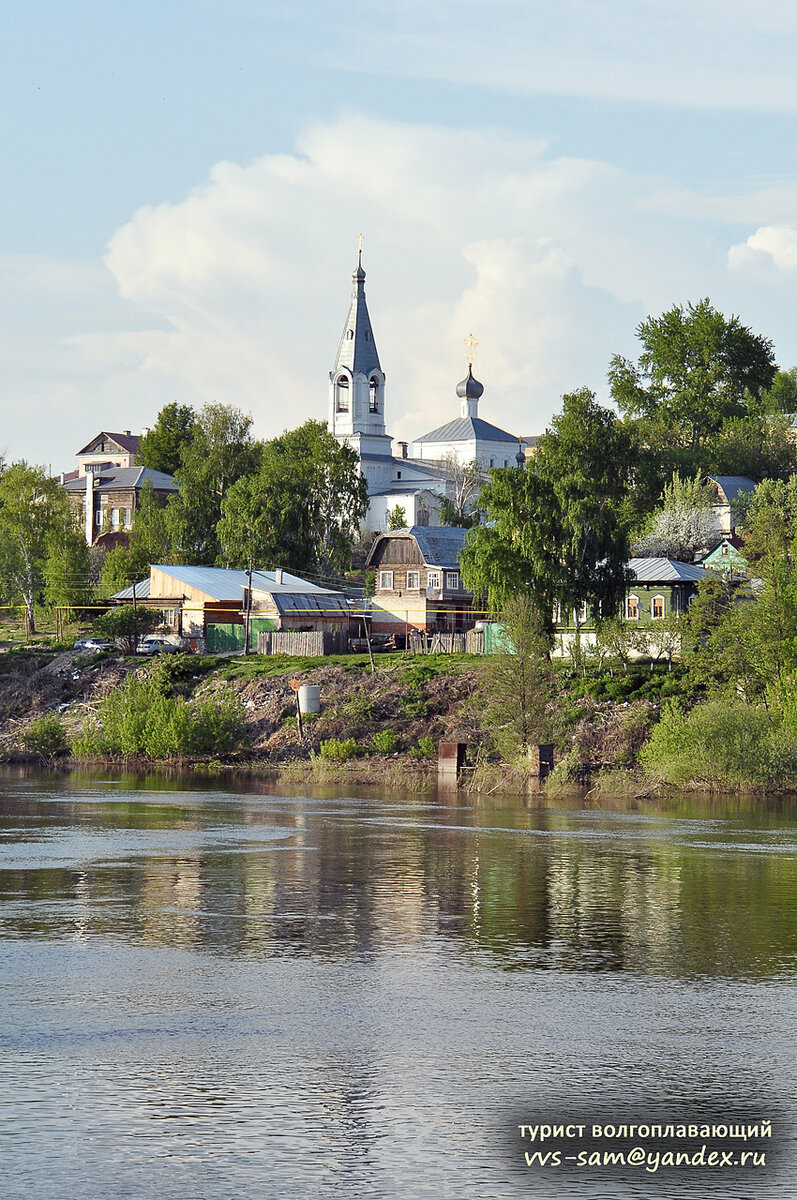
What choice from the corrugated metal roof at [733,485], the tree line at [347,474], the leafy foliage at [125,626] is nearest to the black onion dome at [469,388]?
the tree line at [347,474]

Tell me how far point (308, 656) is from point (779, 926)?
5744 cm

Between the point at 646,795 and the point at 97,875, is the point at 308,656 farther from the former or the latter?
the point at 97,875

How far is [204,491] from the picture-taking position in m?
112

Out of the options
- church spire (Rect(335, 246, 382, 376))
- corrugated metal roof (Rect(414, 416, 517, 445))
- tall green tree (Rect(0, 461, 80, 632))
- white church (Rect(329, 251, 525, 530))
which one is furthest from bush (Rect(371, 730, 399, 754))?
corrugated metal roof (Rect(414, 416, 517, 445))

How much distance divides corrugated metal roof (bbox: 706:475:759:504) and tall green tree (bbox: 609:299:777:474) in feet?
23.3

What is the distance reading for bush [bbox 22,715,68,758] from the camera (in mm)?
73125

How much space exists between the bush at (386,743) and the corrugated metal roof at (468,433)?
10175 centimetres

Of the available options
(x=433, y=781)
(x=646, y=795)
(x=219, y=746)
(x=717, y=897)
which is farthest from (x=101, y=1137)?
(x=219, y=746)

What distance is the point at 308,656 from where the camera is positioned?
8150 cm

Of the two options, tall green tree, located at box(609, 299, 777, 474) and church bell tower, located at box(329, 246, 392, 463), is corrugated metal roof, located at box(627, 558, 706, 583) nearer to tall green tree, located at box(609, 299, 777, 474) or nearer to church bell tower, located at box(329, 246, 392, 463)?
tall green tree, located at box(609, 299, 777, 474)

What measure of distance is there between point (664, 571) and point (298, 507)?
3200 cm

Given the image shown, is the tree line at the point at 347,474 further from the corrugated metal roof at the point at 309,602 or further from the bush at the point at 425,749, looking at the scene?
the bush at the point at 425,749

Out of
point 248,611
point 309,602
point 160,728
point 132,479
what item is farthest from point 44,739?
point 132,479

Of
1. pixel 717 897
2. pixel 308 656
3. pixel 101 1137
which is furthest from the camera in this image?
pixel 308 656
